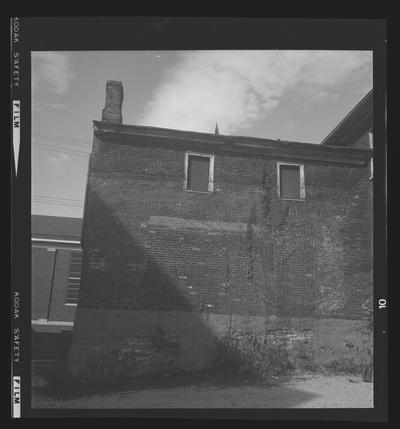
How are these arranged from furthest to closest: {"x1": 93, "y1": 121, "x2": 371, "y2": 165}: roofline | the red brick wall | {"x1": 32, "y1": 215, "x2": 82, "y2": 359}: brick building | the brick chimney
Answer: {"x1": 32, "y1": 215, "x2": 82, "y2": 359}: brick building → the brick chimney → {"x1": 93, "y1": 121, "x2": 371, "y2": 165}: roofline → the red brick wall

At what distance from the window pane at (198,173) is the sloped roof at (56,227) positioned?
35.6 feet

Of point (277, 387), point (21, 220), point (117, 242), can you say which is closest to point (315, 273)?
point (277, 387)

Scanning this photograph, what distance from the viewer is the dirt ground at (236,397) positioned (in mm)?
7938

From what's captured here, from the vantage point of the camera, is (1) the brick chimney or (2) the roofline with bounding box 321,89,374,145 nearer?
(2) the roofline with bounding box 321,89,374,145

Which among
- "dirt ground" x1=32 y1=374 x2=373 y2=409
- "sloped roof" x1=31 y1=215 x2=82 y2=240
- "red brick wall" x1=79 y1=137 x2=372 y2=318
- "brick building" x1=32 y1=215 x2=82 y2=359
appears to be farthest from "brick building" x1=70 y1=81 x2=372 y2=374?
"sloped roof" x1=31 y1=215 x2=82 y2=240

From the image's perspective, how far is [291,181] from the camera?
12031 mm

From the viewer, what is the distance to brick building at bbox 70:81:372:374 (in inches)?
411

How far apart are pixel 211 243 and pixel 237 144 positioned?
3.10 metres

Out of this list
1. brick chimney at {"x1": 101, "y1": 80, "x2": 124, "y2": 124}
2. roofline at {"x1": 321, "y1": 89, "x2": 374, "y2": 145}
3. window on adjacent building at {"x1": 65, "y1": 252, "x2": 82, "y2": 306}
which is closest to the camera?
roofline at {"x1": 321, "y1": 89, "x2": 374, "y2": 145}

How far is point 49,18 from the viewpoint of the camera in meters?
6.68

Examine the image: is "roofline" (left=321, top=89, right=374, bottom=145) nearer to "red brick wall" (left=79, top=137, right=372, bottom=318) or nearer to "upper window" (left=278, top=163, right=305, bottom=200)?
"upper window" (left=278, top=163, right=305, bottom=200)

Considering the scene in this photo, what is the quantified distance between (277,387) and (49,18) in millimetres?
9059

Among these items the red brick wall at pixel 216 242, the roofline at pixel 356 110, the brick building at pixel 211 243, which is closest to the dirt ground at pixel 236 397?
the brick building at pixel 211 243

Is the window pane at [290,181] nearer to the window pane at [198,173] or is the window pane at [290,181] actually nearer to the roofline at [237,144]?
the roofline at [237,144]
